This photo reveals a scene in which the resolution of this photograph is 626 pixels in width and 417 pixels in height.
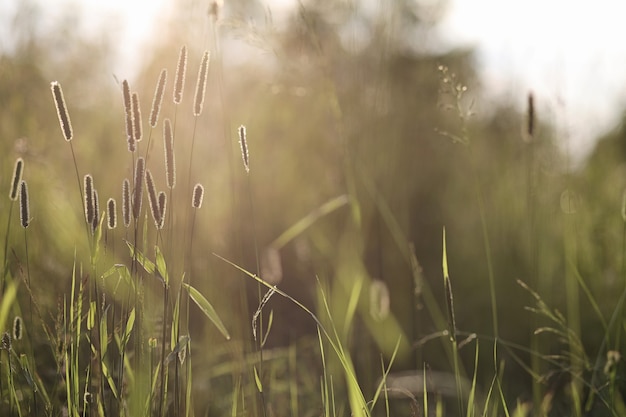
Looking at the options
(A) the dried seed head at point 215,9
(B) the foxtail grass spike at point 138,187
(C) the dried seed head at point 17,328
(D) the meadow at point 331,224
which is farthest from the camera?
(D) the meadow at point 331,224

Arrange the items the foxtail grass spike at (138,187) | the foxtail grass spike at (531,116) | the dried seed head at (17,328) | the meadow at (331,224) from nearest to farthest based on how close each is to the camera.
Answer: the foxtail grass spike at (138,187) → the dried seed head at (17,328) → the foxtail grass spike at (531,116) → the meadow at (331,224)

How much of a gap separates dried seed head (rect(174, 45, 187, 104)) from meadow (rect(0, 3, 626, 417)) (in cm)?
22

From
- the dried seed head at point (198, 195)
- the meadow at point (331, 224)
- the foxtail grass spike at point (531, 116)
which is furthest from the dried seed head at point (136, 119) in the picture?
the foxtail grass spike at point (531, 116)

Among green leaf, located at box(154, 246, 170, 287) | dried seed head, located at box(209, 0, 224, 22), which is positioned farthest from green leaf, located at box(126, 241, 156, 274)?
dried seed head, located at box(209, 0, 224, 22)

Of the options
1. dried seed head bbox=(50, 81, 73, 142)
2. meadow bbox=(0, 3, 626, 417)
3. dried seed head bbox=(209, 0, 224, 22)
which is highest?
dried seed head bbox=(209, 0, 224, 22)

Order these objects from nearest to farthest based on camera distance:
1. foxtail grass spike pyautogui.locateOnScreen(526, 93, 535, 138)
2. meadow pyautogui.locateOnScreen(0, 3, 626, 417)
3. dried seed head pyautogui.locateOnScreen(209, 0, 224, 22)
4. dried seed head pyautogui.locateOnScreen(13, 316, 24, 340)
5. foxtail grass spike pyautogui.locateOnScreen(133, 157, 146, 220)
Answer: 1. foxtail grass spike pyautogui.locateOnScreen(133, 157, 146, 220)
2. dried seed head pyautogui.locateOnScreen(13, 316, 24, 340)
3. dried seed head pyautogui.locateOnScreen(209, 0, 224, 22)
4. foxtail grass spike pyautogui.locateOnScreen(526, 93, 535, 138)
5. meadow pyautogui.locateOnScreen(0, 3, 626, 417)

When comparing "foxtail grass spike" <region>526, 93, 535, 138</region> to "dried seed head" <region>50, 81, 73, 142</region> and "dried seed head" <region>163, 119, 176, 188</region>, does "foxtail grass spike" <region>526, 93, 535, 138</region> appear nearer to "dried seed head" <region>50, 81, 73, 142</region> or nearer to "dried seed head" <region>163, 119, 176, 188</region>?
"dried seed head" <region>163, 119, 176, 188</region>

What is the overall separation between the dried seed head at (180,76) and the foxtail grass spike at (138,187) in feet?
0.38

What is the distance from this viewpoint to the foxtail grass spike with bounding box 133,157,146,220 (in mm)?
1021

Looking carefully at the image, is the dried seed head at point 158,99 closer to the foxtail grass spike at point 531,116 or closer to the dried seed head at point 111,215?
the dried seed head at point 111,215

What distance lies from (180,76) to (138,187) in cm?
20

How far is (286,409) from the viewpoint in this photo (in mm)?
1928

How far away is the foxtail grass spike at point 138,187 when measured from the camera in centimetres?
102

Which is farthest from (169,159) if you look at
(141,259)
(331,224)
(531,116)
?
(331,224)
